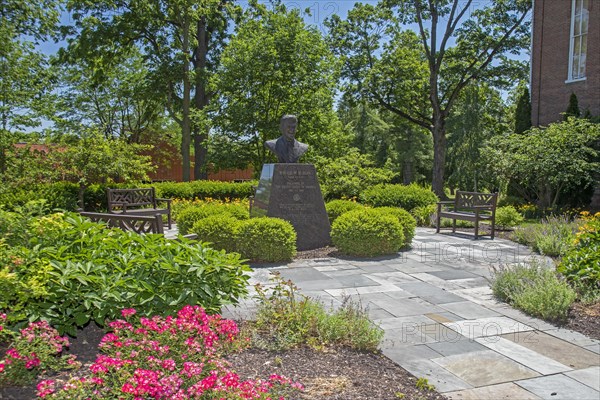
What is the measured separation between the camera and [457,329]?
4.70 m

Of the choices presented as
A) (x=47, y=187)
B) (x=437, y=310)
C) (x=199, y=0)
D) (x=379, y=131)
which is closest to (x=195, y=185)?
(x=47, y=187)

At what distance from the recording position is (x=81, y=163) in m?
13.1

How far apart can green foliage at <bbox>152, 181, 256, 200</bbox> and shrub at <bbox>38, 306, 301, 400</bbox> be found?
1307 cm

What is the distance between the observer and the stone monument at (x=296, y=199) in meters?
9.04

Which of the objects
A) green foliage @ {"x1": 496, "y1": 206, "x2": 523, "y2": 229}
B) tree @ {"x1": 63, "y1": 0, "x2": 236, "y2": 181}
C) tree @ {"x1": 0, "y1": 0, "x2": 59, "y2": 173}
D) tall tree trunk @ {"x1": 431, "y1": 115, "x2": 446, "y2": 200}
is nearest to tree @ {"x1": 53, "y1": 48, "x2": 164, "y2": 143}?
tree @ {"x1": 63, "y1": 0, "x2": 236, "y2": 181}

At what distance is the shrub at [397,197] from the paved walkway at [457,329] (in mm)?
5531

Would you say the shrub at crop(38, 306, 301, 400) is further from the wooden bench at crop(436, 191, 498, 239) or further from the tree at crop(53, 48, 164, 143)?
the tree at crop(53, 48, 164, 143)

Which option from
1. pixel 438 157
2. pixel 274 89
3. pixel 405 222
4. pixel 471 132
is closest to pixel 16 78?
pixel 274 89

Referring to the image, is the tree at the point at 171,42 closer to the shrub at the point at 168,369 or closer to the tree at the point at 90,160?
the tree at the point at 90,160

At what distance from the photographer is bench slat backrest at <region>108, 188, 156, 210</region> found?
452 inches

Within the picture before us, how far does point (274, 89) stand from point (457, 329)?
49.0ft

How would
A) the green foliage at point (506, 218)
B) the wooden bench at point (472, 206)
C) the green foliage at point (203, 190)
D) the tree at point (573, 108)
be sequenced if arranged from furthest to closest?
the tree at point (573, 108) < the green foliage at point (203, 190) < the green foliage at point (506, 218) < the wooden bench at point (472, 206)

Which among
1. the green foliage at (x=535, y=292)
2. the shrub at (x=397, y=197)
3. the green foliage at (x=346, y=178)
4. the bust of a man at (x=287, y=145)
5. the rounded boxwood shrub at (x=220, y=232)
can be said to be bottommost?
the green foliage at (x=535, y=292)

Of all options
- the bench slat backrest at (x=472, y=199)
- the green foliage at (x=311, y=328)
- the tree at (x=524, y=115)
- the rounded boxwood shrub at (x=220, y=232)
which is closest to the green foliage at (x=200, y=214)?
the rounded boxwood shrub at (x=220, y=232)
